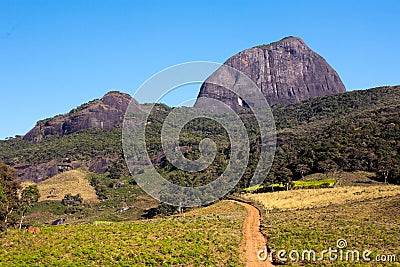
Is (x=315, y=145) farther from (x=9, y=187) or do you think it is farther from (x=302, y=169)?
(x=9, y=187)

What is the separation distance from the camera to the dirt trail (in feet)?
88.5

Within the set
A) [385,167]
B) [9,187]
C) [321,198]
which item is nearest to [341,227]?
[321,198]

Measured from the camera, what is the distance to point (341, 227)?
33.8 meters

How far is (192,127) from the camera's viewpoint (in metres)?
198

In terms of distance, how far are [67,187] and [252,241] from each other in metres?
118

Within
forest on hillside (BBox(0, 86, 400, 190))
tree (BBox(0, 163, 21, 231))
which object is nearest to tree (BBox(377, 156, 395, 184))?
forest on hillside (BBox(0, 86, 400, 190))

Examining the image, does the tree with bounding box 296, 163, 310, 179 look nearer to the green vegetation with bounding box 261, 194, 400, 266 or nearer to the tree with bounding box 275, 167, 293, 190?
the tree with bounding box 275, 167, 293, 190

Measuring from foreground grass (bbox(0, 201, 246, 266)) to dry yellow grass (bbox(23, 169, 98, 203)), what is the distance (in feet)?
322

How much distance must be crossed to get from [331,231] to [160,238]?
1299 centimetres

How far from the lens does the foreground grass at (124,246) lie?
87.2ft

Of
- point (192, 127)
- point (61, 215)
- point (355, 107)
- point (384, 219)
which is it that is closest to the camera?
point (384, 219)

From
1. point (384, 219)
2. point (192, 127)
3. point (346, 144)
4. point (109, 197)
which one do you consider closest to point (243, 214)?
point (384, 219)

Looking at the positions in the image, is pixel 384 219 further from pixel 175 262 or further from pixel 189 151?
pixel 189 151

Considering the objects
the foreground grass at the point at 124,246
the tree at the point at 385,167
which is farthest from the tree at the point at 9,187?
the tree at the point at 385,167
